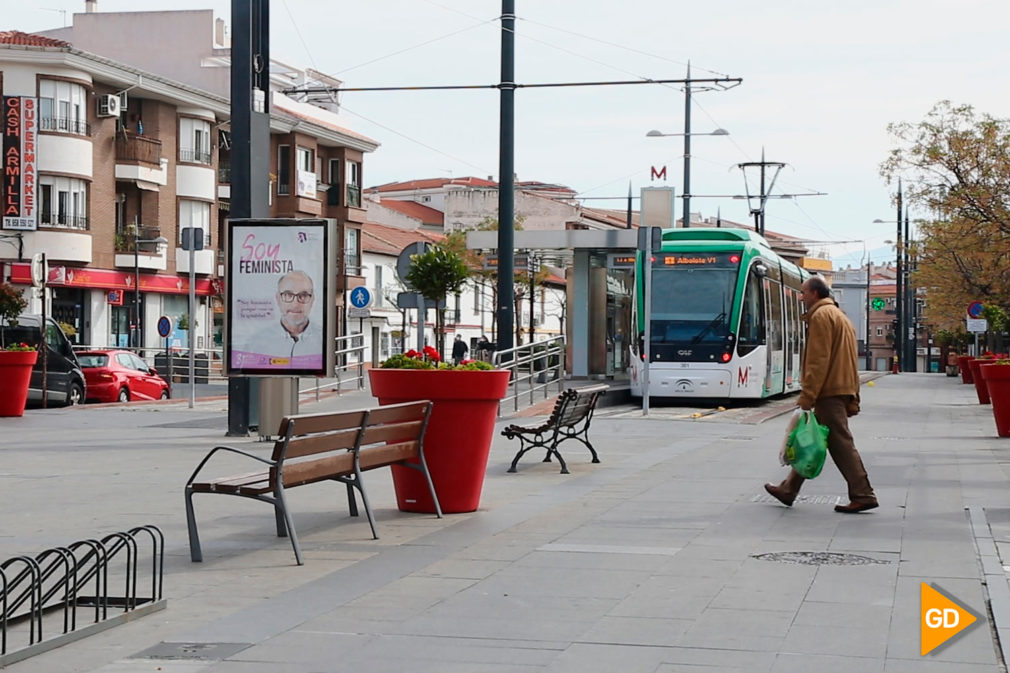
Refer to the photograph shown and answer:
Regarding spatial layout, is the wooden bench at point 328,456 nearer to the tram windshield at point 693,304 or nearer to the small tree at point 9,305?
the tram windshield at point 693,304

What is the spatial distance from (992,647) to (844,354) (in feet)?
18.3

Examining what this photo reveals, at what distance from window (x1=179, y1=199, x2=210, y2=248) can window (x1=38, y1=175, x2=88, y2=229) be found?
618 centimetres

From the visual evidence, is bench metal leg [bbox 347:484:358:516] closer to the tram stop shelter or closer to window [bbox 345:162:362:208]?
the tram stop shelter

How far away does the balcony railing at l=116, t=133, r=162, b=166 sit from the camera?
54812mm

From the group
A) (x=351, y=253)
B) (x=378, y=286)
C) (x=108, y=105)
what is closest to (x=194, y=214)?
(x=108, y=105)

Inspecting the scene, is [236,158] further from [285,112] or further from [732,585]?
[285,112]

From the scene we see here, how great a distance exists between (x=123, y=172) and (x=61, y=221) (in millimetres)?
4163

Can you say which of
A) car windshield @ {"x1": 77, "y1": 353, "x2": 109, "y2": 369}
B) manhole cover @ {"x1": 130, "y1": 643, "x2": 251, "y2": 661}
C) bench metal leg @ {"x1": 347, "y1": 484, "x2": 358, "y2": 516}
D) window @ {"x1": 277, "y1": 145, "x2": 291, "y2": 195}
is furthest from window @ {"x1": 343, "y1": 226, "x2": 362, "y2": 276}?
manhole cover @ {"x1": 130, "y1": 643, "x2": 251, "y2": 661}

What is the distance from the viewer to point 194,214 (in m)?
59.3

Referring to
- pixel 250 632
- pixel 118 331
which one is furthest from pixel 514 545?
pixel 118 331

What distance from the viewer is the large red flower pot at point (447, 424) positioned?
11.3m

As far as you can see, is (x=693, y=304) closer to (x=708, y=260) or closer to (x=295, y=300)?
(x=708, y=260)

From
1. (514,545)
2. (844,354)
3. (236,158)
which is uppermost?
(236,158)

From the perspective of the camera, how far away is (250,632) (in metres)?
6.82
